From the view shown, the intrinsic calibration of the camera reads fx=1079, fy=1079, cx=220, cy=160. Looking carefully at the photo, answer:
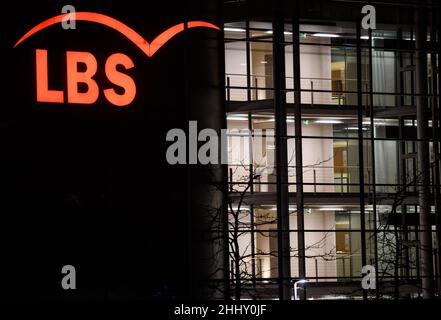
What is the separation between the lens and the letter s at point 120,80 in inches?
963

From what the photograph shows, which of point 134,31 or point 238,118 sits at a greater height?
point 134,31

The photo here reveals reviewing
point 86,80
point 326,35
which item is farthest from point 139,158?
point 326,35

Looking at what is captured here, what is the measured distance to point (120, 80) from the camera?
965 inches

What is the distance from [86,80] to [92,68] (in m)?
0.30

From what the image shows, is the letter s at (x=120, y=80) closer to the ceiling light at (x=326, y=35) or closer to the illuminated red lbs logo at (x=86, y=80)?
the illuminated red lbs logo at (x=86, y=80)

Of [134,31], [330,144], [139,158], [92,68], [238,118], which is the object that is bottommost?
[139,158]

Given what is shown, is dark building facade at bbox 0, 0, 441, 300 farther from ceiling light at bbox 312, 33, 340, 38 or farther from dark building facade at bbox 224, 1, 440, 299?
ceiling light at bbox 312, 33, 340, 38

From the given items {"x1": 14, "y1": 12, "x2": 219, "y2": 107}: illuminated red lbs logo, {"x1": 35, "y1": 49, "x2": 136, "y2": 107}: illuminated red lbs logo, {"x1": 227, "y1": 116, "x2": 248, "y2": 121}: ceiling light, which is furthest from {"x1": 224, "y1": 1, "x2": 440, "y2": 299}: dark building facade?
{"x1": 35, "y1": 49, "x2": 136, "y2": 107}: illuminated red lbs logo

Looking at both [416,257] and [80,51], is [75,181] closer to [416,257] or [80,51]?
[80,51]

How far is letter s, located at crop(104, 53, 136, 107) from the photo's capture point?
24.5 metres

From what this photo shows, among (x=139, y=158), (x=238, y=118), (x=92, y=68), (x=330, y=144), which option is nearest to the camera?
(x=92, y=68)

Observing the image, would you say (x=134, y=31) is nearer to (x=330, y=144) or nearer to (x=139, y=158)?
(x=139, y=158)

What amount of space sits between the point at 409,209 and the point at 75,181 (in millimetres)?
11362

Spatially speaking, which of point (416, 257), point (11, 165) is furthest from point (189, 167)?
point (416, 257)
